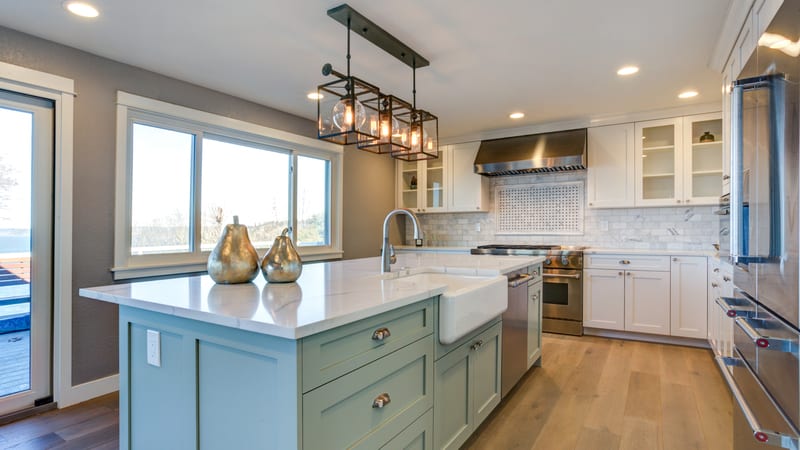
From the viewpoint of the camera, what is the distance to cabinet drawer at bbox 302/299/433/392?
1.18 m

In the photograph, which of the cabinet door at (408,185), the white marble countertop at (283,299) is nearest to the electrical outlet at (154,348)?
the white marble countertop at (283,299)

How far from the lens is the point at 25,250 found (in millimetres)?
2670

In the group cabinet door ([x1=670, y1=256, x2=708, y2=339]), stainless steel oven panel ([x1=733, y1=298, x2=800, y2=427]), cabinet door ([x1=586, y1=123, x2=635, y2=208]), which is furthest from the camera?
cabinet door ([x1=586, y1=123, x2=635, y2=208])

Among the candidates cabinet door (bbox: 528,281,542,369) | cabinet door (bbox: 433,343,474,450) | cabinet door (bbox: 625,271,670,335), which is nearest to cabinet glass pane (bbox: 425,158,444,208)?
cabinet door (bbox: 625,271,670,335)

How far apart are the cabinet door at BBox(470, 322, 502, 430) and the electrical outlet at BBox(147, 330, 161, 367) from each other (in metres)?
1.38

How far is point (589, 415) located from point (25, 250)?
3.68 metres

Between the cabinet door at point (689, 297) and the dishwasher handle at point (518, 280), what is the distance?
198cm

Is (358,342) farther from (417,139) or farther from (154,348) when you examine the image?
(417,139)

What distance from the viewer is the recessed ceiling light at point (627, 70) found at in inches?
127

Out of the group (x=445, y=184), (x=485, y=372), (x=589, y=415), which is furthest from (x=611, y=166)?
(x=485, y=372)

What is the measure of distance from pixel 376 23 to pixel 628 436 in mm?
2751

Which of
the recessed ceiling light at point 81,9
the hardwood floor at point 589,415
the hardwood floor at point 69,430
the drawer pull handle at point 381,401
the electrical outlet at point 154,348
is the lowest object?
the hardwood floor at point 69,430

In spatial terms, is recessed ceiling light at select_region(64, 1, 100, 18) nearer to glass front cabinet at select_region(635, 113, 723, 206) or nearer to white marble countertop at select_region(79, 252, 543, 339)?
white marble countertop at select_region(79, 252, 543, 339)

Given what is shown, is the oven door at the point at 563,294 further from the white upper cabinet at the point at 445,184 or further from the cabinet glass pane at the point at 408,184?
the cabinet glass pane at the point at 408,184
